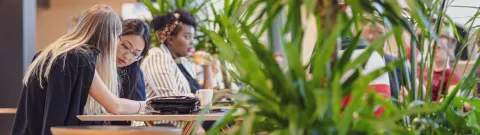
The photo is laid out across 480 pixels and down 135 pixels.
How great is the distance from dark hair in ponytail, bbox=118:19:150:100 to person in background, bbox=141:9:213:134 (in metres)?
0.22

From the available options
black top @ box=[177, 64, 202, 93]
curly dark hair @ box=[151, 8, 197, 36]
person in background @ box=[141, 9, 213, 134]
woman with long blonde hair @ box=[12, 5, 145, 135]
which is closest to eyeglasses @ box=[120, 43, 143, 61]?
person in background @ box=[141, 9, 213, 134]

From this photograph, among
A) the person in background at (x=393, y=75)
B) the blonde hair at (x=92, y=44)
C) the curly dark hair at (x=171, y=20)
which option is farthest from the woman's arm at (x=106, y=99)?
the curly dark hair at (x=171, y=20)

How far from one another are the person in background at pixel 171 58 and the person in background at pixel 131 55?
209 millimetres

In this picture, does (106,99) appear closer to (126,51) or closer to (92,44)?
(92,44)

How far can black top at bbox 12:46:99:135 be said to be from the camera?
3391 mm

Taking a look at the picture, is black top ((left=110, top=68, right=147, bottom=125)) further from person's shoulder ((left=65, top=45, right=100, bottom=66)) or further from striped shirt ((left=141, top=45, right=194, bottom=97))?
person's shoulder ((left=65, top=45, right=100, bottom=66))

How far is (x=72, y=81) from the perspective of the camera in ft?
11.2

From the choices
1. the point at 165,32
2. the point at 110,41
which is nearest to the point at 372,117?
the point at 110,41

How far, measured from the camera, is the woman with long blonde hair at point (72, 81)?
11.1 ft

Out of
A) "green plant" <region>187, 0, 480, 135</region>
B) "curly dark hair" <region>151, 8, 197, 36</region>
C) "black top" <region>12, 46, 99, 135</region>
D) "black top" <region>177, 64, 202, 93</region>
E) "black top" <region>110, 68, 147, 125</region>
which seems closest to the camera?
"green plant" <region>187, 0, 480, 135</region>

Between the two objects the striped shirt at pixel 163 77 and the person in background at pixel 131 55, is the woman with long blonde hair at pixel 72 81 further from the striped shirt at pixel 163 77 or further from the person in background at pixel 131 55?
the striped shirt at pixel 163 77

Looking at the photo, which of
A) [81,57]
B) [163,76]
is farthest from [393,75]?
[163,76]

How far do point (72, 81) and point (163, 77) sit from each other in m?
1.27

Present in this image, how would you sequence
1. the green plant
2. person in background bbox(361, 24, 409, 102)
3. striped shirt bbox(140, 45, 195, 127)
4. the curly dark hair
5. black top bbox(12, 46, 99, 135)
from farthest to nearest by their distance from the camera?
the curly dark hair < striped shirt bbox(140, 45, 195, 127) < black top bbox(12, 46, 99, 135) < person in background bbox(361, 24, 409, 102) < the green plant
